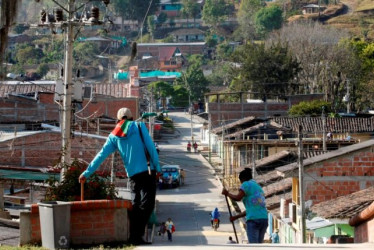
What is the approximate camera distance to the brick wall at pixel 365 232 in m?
13.7

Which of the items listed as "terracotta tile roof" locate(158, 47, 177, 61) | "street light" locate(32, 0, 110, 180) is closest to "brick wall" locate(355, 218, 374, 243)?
"street light" locate(32, 0, 110, 180)

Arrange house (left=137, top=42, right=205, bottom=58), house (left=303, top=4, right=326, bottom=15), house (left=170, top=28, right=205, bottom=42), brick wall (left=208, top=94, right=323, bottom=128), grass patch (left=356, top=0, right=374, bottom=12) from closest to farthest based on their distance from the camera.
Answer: brick wall (left=208, top=94, right=323, bottom=128) → grass patch (left=356, top=0, right=374, bottom=12) → house (left=137, top=42, right=205, bottom=58) → house (left=303, top=4, right=326, bottom=15) → house (left=170, top=28, right=205, bottom=42)

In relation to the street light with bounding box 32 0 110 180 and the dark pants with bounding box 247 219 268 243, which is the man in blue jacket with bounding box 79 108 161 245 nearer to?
the dark pants with bounding box 247 219 268 243

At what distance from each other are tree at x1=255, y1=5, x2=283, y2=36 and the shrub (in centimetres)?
11615

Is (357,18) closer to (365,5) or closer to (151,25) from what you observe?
(365,5)

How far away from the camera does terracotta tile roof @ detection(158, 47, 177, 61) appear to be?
131625 mm

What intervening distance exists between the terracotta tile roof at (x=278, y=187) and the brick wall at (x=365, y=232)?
15220 mm

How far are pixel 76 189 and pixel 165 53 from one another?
12167 cm

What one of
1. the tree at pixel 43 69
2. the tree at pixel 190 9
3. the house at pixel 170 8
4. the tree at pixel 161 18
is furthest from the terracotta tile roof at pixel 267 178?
the house at pixel 170 8

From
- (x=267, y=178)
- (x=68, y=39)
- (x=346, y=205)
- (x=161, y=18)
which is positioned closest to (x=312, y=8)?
(x=161, y=18)

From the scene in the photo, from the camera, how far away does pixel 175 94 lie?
9800cm

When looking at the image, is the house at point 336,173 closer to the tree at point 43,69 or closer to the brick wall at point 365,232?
the brick wall at point 365,232

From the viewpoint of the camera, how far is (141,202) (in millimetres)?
11211

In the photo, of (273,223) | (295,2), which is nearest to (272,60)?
(273,223)
